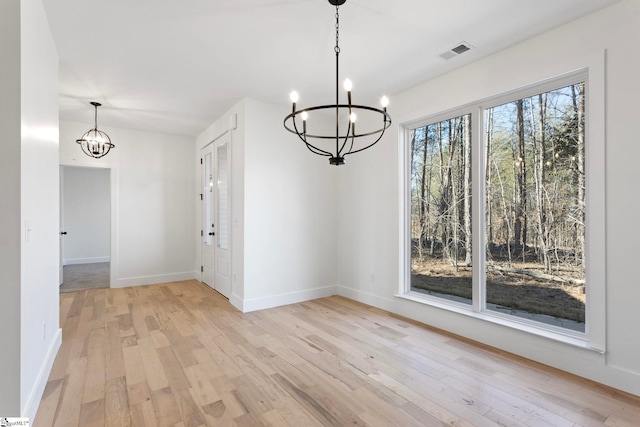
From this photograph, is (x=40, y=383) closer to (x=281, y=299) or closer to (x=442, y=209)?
(x=281, y=299)

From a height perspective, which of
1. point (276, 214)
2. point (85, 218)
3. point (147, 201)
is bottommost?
point (85, 218)

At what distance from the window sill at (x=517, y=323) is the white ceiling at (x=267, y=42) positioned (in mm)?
2616

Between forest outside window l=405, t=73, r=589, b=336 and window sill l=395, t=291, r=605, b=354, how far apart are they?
0.02 m

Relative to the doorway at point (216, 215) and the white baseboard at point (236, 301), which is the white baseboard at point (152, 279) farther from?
the white baseboard at point (236, 301)

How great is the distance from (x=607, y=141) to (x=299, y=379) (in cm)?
304

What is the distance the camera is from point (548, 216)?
9.55ft

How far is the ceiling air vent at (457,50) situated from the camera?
9.75 ft

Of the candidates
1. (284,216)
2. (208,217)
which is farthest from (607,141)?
(208,217)

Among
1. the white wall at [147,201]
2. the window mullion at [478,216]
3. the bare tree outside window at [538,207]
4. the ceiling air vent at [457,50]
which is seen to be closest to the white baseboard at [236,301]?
the white wall at [147,201]

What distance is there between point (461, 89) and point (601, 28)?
1168mm

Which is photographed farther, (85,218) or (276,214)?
(85,218)

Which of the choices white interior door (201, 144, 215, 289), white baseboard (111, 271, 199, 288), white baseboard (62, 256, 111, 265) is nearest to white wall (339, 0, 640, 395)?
white interior door (201, 144, 215, 289)

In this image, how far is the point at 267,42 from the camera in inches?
115

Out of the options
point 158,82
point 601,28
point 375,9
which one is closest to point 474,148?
point 601,28
